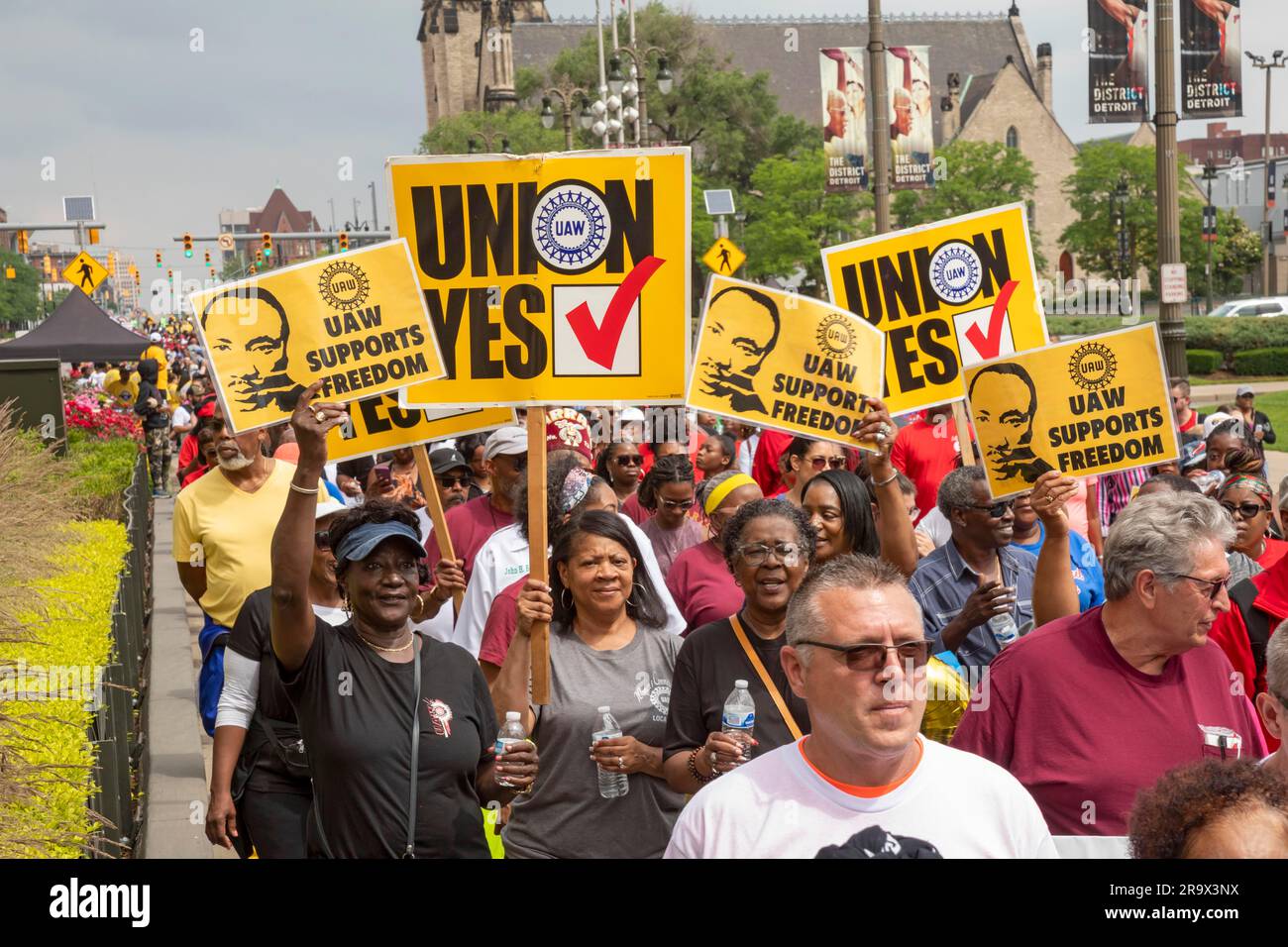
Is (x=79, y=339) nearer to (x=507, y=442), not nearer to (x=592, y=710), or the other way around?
(x=507, y=442)

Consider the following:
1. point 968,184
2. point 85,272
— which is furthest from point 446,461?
point 968,184

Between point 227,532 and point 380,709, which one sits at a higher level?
point 227,532

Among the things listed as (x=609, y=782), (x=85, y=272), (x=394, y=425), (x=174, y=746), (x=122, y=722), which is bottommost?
(x=174, y=746)

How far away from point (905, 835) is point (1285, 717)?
0.95 metres

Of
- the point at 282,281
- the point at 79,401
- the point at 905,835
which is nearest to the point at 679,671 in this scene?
the point at 905,835

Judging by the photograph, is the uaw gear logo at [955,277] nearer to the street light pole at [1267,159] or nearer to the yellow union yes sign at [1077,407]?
the yellow union yes sign at [1077,407]

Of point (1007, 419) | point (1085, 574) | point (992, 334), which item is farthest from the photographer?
point (992, 334)

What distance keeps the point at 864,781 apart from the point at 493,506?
4555 mm

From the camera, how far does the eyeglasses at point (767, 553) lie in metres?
4.96

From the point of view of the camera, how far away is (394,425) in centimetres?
656

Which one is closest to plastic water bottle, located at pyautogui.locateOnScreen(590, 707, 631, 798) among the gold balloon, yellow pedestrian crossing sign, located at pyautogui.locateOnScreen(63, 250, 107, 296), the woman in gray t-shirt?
the woman in gray t-shirt

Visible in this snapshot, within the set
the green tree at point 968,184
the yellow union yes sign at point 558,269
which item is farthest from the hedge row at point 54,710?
the green tree at point 968,184

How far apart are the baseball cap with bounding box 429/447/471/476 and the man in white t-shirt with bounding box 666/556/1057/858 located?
6184mm

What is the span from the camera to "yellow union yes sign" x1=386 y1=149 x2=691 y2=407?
5.60 m
